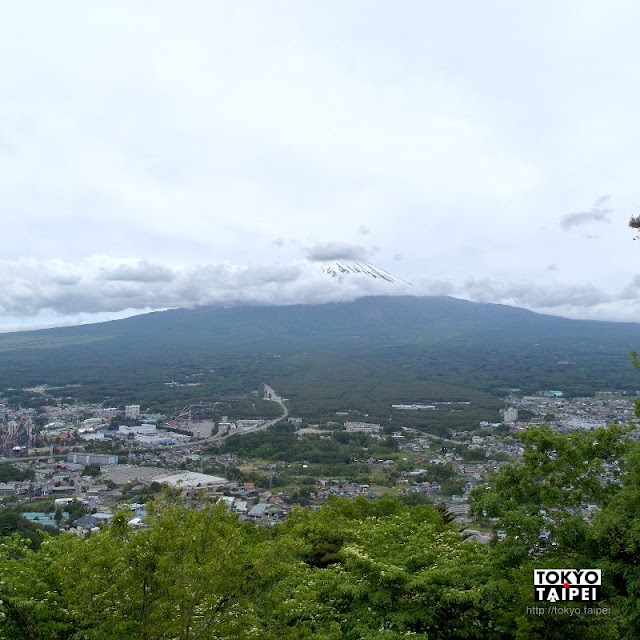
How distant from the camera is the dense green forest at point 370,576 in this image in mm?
5320

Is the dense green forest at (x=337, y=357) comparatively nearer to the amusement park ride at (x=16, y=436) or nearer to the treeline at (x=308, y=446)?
the treeline at (x=308, y=446)

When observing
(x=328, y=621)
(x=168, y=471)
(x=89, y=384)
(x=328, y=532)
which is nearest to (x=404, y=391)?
(x=168, y=471)

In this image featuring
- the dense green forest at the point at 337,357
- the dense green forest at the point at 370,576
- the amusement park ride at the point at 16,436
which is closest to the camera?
the dense green forest at the point at 370,576

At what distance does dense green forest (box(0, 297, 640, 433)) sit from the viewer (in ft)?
203

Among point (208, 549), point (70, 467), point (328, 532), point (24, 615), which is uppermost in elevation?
point (208, 549)

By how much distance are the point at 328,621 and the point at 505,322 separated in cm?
13786

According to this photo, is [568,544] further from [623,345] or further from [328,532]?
[623,345]

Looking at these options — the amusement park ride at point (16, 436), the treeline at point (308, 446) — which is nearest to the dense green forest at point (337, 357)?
the treeline at point (308, 446)

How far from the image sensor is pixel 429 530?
9.24 metres
